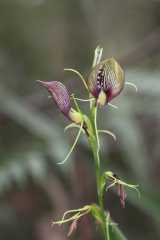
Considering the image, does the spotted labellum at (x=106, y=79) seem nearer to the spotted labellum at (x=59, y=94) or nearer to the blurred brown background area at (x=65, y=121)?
the spotted labellum at (x=59, y=94)

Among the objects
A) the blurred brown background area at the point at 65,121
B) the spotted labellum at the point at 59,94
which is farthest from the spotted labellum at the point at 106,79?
the blurred brown background area at the point at 65,121

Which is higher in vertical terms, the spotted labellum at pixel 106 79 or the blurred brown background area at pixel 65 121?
the spotted labellum at pixel 106 79

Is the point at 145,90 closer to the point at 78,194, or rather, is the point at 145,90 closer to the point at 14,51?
the point at 78,194

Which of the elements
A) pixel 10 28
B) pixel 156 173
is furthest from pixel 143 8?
pixel 156 173

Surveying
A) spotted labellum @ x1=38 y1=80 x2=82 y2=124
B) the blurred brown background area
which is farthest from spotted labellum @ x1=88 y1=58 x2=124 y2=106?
the blurred brown background area

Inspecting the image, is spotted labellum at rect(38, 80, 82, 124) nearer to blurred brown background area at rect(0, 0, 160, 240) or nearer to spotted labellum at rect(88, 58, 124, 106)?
spotted labellum at rect(88, 58, 124, 106)

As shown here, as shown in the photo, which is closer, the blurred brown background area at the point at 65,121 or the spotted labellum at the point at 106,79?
the spotted labellum at the point at 106,79

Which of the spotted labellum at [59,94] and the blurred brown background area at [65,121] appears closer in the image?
the spotted labellum at [59,94]
